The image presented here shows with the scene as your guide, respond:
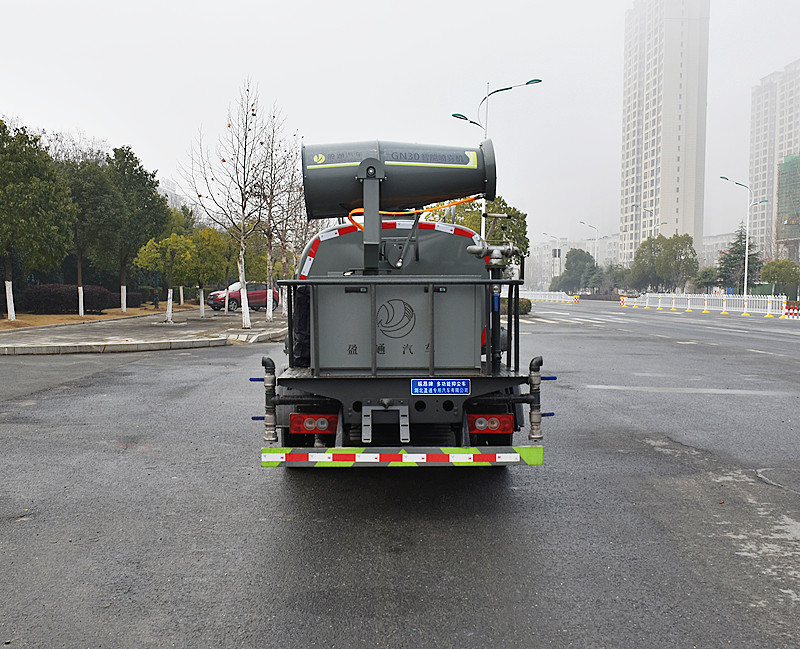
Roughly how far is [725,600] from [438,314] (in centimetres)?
244

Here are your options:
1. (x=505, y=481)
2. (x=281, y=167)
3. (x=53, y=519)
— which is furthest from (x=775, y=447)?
(x=281, y=167)

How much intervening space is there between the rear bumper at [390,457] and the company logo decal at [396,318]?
2.76 feet

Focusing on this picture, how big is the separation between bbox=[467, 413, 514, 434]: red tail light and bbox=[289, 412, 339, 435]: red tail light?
3.32ft

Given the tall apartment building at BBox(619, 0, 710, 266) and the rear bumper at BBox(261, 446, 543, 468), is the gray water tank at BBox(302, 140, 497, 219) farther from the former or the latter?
the tall apartment building at BBox(619, 0, 710, 266)

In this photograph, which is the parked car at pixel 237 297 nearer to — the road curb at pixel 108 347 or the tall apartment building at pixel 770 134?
the road curb at pixel 108 347

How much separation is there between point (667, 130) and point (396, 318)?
164 m

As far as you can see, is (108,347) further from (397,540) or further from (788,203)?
(788,203)

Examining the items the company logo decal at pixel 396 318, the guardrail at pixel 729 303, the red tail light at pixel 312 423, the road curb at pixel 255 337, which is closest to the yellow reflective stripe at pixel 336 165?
the company logo decal at pixel 396 318

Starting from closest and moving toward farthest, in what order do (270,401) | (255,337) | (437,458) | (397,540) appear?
(397,540) < (437,458) < (270,401) < (255,337)

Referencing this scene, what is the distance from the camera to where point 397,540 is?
412 centimetres

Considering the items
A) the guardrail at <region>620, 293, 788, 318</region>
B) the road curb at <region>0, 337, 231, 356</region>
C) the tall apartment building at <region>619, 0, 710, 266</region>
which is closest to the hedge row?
the road curb at <region>0, 337, 231, 356</region>

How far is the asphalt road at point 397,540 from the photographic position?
306cm

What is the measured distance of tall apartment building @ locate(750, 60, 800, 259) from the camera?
16175 cm

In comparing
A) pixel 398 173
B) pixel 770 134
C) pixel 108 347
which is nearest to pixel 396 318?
pixel 398 173
